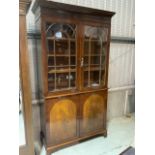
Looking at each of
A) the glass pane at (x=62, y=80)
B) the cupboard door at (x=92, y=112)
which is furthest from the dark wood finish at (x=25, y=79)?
the cupboard door at (x=92, y=112)

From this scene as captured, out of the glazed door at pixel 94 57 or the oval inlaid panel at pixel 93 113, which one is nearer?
the glazed door at pixel 94 57

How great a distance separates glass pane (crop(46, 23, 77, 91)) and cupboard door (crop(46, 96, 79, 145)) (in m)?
0.18

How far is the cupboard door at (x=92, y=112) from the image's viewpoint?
220cm

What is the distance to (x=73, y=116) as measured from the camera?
2.12m

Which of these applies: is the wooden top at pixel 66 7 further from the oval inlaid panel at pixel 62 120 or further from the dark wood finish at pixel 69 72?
the oval inlaid panel at pixel 62 120

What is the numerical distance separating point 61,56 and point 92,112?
90 cm

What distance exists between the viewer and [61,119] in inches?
79.9

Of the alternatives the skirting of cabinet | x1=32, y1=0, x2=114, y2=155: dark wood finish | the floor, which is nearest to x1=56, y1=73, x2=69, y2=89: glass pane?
x1=32, y1=0, x2=114, y2=155: dark wood finish

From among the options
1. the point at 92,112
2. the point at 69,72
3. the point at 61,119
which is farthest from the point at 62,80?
the point at 92,112

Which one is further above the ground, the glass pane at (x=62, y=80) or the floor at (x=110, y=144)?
the glass pane at (x=62, y=80)

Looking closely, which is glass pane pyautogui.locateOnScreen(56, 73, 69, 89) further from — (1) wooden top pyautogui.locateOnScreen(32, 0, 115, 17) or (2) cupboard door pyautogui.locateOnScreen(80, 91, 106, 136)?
(1) wooden top pyautogui.locateOnScreen(32, 0, 115, 17)

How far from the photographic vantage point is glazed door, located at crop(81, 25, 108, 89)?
212cm

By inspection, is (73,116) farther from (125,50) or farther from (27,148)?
(125,50)
